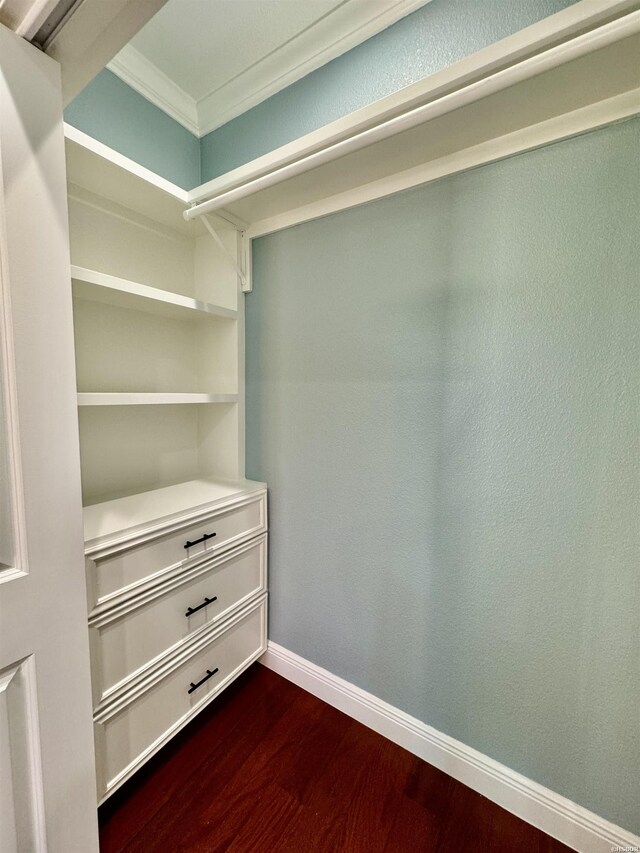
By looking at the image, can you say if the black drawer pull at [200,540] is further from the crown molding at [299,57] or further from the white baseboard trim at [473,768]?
the crown molding at [299,57]

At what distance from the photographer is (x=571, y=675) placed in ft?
3.32

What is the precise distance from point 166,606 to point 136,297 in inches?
42.7

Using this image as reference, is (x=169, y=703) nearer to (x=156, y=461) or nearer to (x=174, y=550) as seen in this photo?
(x=174, y=550)

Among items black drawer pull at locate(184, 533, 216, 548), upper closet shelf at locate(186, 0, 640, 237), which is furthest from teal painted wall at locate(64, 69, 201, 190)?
black drawer pull at locate(184, 533, 216, 548)

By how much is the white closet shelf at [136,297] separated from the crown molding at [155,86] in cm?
79

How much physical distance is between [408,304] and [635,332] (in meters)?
0.63

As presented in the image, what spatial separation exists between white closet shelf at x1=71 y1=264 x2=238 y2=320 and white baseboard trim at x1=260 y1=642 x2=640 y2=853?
5.28ft

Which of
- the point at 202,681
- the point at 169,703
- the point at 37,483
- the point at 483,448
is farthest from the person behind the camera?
the point at 202,681

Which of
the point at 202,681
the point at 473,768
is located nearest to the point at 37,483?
the point at 202,681

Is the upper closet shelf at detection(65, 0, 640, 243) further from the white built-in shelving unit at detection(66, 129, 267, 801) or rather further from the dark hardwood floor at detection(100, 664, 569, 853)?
the dark hardwood floor at detection(100, 664, 569, 853)

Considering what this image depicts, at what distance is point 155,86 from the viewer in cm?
140

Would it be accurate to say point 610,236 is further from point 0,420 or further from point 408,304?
point 0,420

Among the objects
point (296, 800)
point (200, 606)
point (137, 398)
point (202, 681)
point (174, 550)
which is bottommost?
point (296, 800)

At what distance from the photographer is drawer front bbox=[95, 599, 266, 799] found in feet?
3.36
